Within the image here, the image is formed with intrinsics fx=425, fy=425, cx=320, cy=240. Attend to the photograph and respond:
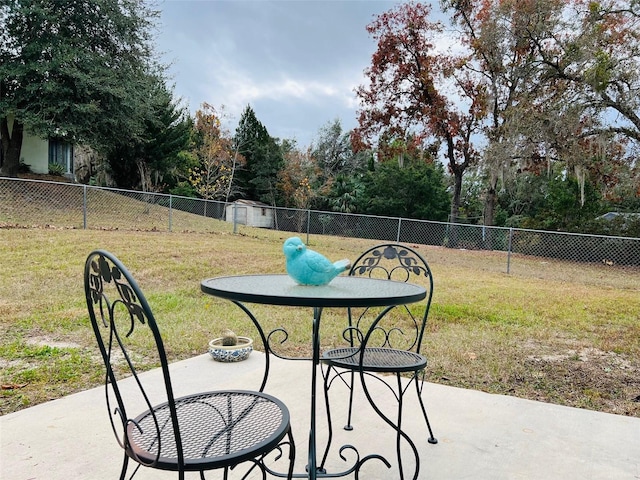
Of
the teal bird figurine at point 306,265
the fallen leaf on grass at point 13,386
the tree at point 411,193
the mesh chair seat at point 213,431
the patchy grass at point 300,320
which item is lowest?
the fallen leaf on grass at point 13,386

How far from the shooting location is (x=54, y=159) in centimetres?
1427

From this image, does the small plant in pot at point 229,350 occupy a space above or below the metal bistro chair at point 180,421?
below

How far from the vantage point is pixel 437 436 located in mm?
1927

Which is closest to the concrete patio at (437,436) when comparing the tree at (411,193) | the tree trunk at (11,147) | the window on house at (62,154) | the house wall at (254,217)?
the tree trunk at (11,147)

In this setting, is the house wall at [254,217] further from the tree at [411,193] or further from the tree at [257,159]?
the tree at [411,193]

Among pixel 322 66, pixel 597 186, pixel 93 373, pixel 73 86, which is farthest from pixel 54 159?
pixel 597 186

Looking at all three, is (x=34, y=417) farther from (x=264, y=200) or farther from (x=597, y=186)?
(x=264, y=200)

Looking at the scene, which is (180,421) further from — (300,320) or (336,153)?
(336,153)

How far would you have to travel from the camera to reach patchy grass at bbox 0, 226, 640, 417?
2730 millimetres

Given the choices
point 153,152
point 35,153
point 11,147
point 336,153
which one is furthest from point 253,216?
point 336,153

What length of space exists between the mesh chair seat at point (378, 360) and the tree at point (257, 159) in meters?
19.7

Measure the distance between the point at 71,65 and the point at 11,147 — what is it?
3.47m

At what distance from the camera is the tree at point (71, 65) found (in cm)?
1004

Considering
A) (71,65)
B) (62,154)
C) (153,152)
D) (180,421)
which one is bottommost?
(180,421)
